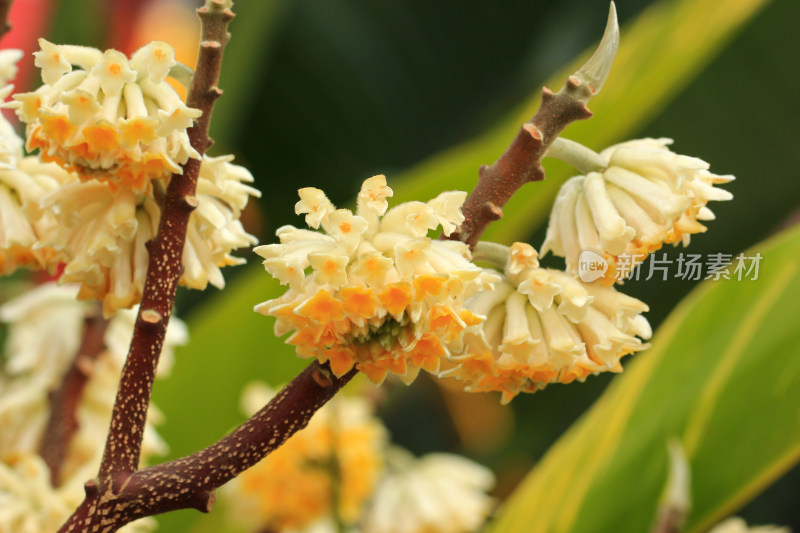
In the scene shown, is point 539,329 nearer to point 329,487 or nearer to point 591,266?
point 591,266

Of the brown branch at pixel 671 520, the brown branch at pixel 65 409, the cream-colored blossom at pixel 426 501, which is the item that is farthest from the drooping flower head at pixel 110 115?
the cream-colored blossom at pixel 426 501

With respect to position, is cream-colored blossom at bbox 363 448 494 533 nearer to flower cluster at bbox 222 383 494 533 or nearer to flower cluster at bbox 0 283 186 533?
flower cluster at bbox 222 383 494 533

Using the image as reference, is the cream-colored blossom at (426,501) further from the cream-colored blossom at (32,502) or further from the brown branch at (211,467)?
the brown branch at (211,467)

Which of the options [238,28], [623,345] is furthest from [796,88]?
[623,345]

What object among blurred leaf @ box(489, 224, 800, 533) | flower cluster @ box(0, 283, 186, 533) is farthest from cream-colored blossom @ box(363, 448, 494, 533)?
flower cluster @ box(0, 283, 186, 533)

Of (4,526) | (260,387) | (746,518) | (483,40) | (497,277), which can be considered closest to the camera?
(497,277)

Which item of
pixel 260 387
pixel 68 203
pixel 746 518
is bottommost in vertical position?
pixel 746 518

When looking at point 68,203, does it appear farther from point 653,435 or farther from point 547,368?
point 653,435

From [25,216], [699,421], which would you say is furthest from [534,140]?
[699,421]
